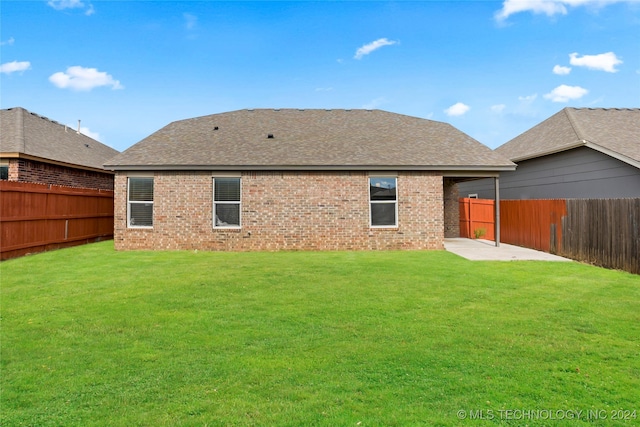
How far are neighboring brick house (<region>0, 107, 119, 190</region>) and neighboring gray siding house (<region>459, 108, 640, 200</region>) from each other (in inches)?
751

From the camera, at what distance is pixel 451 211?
18750 mm

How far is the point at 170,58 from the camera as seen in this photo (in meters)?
16.9

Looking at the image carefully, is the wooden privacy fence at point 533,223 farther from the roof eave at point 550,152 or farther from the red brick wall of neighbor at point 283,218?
the red brick wall of neighbor at point 283,218

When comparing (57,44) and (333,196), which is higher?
(57,44)

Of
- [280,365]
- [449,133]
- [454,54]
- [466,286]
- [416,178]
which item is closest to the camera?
[280,365]

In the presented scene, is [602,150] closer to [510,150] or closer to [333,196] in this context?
[510,150]

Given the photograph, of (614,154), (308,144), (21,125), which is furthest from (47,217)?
(614,154)

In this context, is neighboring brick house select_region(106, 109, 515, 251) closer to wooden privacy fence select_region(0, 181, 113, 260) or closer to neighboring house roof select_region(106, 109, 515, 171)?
neighboring house roof select_region(106, 109, 515, 171)

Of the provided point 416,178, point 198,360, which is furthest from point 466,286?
point 416,178

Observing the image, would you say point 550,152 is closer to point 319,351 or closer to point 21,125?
point 319,351

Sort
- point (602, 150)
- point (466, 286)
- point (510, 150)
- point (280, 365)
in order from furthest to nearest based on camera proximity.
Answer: point (510, 150) → point (602, 150) → point (466, 286) → point (280, 365)

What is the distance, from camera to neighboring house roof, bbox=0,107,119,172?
49.5 ft

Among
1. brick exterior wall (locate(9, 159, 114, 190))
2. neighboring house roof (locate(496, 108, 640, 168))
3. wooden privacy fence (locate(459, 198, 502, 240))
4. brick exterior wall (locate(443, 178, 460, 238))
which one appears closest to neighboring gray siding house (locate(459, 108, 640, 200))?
neighboring house roof (locate(496, 108, 640, 168))

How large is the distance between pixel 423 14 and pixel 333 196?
7352mm
